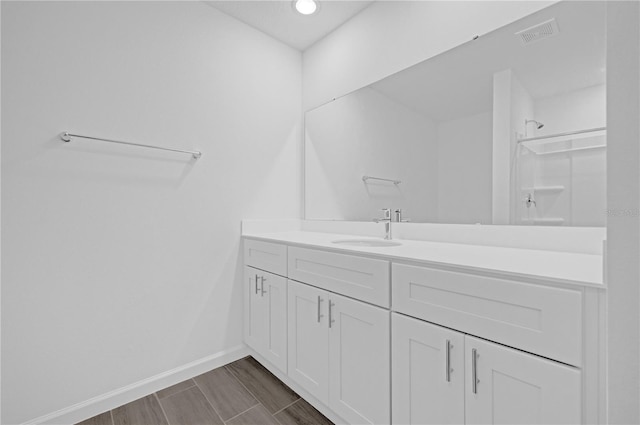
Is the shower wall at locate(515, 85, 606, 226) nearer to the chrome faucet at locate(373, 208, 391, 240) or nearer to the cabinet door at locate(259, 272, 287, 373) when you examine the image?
the chrome faucet at locate(373, 208, 391, 240)

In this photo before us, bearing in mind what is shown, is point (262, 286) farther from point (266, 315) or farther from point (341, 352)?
point (341, 352)

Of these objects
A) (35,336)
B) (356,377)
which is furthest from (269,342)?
(35,336)

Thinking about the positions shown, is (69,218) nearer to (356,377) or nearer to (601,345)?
(356,377)

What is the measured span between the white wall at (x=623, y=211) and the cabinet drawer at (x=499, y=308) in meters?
0.47

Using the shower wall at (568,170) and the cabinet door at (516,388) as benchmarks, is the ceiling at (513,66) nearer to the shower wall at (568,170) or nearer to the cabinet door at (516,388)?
the shower wall at (568,170)

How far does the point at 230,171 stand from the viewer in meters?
1.98

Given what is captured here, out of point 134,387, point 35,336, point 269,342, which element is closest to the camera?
point 35,336

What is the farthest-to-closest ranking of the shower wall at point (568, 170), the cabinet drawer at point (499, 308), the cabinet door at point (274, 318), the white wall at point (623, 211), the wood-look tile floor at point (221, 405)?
the cabinet door at point (274, 318) < the wood-look tile floor at point (221, 405) < the shower wall at point (568, 170) < the cabinet drawer at point (499, 308) < the white wall at point (623, 211)

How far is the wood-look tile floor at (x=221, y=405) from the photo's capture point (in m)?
1.43

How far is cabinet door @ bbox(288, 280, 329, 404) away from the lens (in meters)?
1.38

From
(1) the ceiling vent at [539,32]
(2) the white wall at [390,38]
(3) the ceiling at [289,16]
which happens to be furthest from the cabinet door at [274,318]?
(3) the ceiling at [289,16]

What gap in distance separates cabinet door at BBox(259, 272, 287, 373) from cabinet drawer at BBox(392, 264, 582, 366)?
0.77 m

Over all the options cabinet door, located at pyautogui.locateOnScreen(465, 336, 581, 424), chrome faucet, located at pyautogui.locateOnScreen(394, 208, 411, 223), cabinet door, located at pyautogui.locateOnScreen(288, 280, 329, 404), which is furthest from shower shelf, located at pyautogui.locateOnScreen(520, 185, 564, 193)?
cabinet door, located at pyautogui.locateOnScreen(288, 280, 329, 404)

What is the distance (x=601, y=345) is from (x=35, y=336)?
6.74 ft
